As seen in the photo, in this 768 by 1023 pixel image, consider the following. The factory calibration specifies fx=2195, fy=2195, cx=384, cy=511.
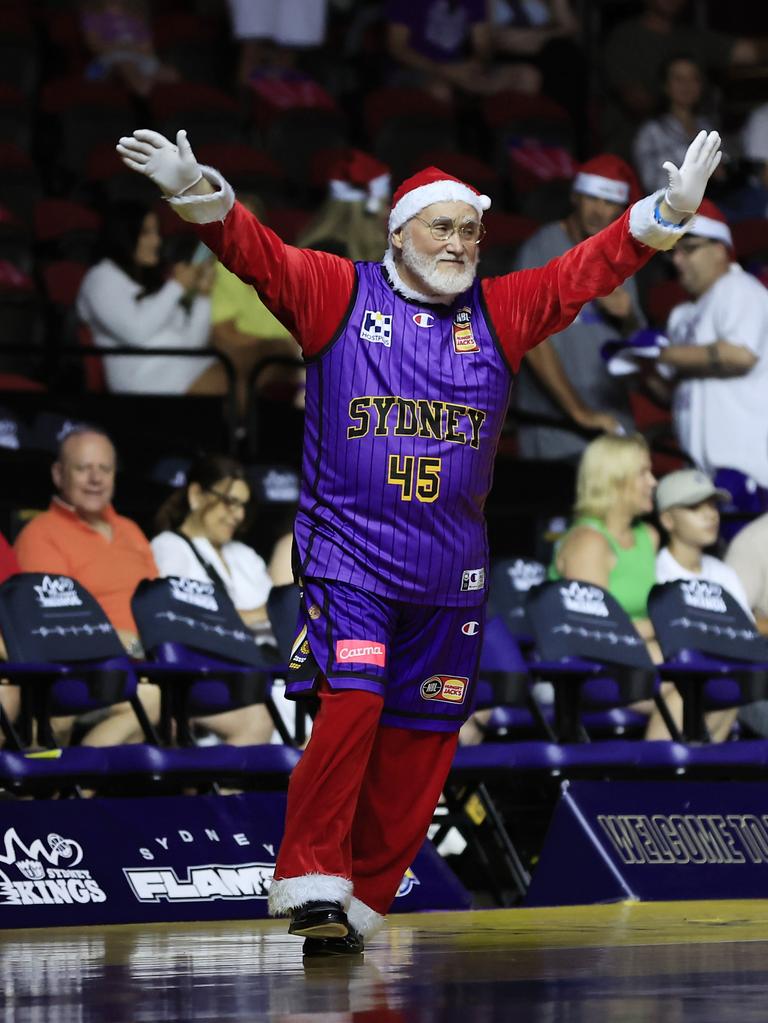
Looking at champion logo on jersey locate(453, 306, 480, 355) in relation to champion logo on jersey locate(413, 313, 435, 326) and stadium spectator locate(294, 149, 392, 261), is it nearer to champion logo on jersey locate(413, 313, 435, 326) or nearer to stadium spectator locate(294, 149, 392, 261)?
champion logo on jersey locate(413, 313, 435, 326)

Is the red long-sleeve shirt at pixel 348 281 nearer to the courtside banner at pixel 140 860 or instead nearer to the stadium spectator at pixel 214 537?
the courtside banner at pixel 140 860

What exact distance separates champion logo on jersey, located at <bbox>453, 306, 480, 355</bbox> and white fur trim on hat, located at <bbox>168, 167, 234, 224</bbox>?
654 millimetres

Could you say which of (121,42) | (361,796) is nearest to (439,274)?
(361,796)

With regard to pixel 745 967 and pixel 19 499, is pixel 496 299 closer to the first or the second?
pixel 745 967

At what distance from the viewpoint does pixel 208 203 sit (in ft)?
16.7

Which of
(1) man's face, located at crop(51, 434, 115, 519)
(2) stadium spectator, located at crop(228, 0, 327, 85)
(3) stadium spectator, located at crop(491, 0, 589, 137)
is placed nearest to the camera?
(1) man's face, located at crop(51, 434, 115, 519)

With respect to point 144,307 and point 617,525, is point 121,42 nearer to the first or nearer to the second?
point 144,307

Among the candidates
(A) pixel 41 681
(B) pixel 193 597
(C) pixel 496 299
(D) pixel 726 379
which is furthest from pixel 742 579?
(C) pixel 496 299

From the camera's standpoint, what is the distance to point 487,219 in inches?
480

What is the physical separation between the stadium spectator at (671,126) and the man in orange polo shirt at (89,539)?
543 centimetres

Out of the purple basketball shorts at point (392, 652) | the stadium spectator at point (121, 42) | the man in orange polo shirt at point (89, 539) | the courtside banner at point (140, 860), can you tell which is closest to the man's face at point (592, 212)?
the stadium spectator at point (121, 42)

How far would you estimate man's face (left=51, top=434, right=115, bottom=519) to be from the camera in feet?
26.9

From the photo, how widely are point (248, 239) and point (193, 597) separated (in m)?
2.70

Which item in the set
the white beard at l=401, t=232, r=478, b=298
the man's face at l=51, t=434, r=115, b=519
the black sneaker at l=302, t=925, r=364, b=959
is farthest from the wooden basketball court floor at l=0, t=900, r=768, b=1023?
the man's face at l=51, t=434, r=115, b=519
